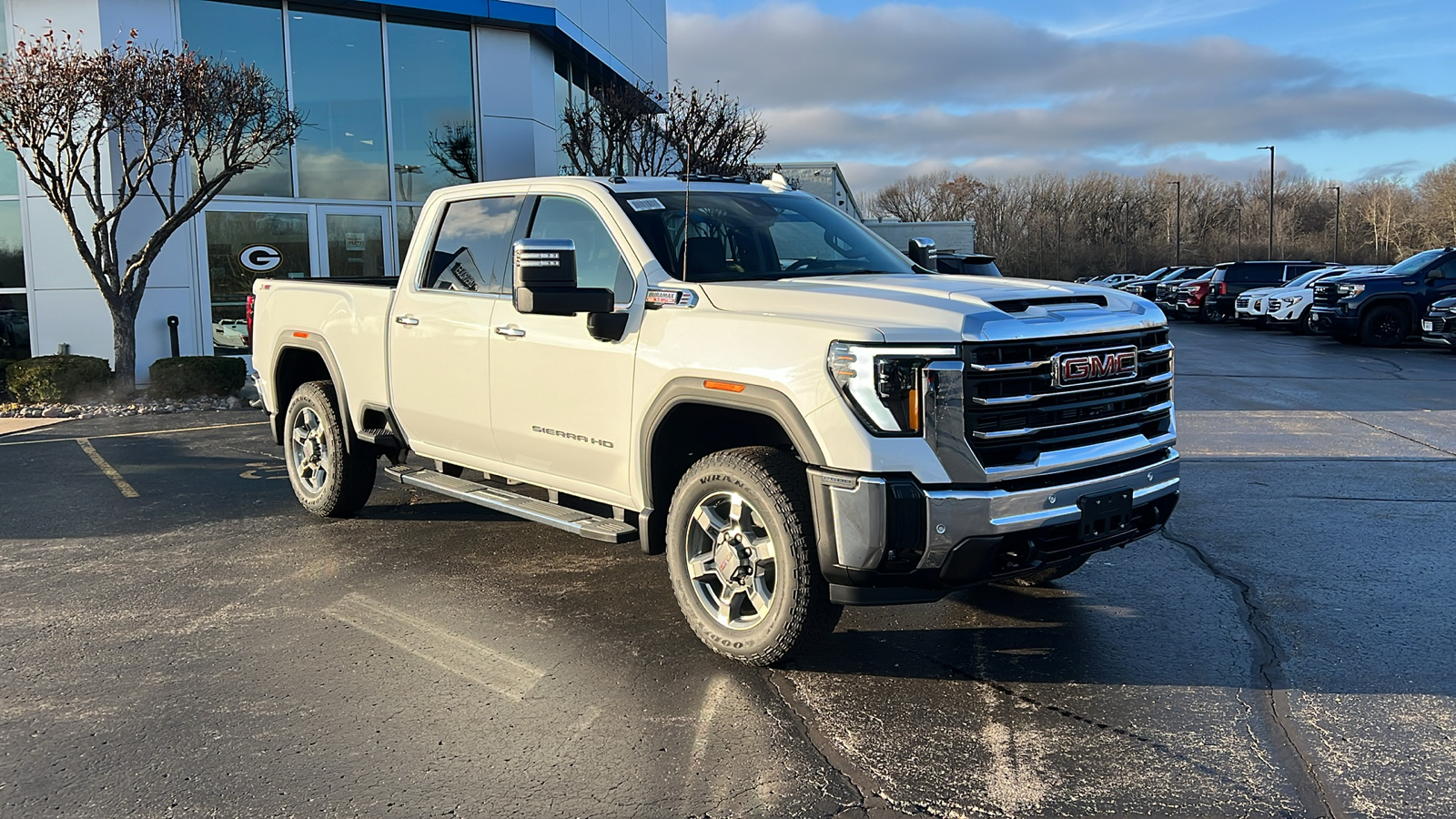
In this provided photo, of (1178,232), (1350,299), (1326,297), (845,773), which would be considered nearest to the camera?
(845,773)

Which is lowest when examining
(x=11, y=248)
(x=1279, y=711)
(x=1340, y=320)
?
(x=1279, y=711)

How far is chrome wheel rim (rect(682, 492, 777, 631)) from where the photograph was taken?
4461 mm

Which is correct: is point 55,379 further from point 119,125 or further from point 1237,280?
point 1237,280

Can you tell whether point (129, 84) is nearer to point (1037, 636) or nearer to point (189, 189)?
point (189, 189)

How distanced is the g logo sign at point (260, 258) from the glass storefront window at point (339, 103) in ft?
3.35

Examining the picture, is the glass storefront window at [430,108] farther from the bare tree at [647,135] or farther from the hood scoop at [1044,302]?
the hood scoop at [1044,302]

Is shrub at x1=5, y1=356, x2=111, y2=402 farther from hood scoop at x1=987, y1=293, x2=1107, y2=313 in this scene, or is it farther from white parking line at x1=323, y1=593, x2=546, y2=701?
hood scoop at x1=987, y1=293, x2=1107, y2=313

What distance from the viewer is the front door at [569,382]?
16.4 ft

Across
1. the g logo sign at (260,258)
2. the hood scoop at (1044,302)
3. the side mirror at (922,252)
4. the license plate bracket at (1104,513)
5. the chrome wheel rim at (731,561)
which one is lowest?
the chrome wheel rim at (731,561)

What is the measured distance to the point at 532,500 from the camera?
5535 millimetres

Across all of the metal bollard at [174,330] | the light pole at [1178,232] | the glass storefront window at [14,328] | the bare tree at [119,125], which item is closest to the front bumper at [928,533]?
the bare tree at [119,125]

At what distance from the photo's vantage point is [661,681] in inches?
173

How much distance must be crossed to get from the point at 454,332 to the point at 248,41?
1342 centimetres

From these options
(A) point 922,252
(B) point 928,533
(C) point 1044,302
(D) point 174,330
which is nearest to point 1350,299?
(A) point 922,252
